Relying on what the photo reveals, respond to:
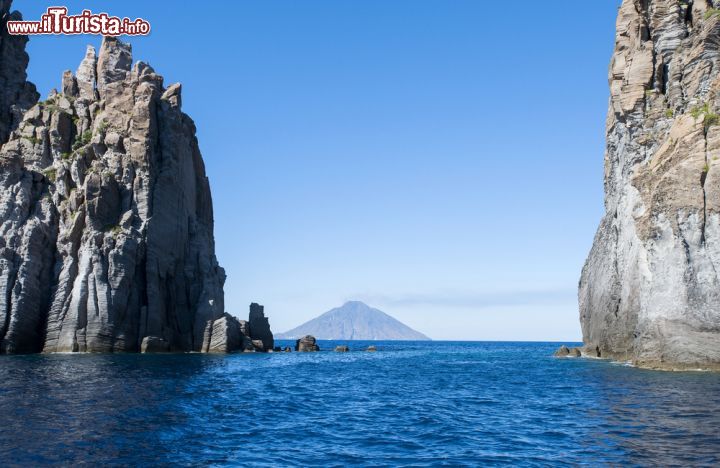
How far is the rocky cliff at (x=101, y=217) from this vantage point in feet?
261

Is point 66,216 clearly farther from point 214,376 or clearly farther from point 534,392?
point 534,392

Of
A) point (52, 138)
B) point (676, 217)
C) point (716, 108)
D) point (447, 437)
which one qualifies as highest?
point (52, 138)

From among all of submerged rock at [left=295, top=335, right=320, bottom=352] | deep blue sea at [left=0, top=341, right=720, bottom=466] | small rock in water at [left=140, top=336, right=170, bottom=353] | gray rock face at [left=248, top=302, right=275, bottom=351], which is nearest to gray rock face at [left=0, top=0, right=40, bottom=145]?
small rock in water at [left=140, top=336, right=170, bottom=353]

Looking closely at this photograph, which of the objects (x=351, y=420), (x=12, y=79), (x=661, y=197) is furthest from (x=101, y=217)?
(x=661, y=197)

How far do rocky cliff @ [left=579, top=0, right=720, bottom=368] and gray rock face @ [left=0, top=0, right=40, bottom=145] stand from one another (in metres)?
94.3

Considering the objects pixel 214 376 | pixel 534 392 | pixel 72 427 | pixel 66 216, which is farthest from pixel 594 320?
pixel 66 216

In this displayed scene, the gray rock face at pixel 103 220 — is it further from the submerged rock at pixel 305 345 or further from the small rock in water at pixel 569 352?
the small rock in water at pixel 569 352

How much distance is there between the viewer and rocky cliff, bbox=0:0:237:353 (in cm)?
7969

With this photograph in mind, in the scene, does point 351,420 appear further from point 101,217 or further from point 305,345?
point 305,345

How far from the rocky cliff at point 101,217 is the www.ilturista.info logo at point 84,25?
884 cm

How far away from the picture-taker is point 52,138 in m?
91.4

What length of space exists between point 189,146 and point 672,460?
315 ft

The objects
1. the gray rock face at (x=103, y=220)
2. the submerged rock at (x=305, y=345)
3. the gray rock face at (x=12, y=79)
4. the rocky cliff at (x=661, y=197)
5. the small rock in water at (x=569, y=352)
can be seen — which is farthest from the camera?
the submerged rock at (x=305, y=345)

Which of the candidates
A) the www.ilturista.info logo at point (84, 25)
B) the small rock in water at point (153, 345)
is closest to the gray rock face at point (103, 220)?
the small rock in water at point (153, 345)
